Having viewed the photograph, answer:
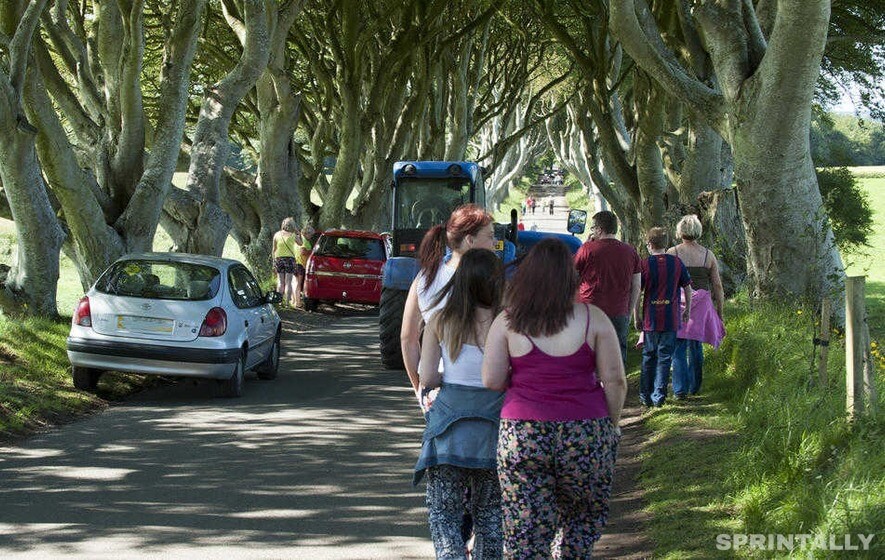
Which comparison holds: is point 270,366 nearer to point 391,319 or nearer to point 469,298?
point 391,319

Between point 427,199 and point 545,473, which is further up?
point 427,199

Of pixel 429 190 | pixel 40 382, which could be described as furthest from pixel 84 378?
pixel 429 190

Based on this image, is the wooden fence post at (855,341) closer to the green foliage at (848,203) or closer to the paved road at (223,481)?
the paved road at (223,481)

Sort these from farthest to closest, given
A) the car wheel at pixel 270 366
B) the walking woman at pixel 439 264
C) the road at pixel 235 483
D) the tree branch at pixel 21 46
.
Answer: the car wheel at pixel 270 366
the tree branch at pixel 21 46
the road at pixel 235 483
the walking woman at pixel 439 264

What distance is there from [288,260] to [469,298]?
18.4m

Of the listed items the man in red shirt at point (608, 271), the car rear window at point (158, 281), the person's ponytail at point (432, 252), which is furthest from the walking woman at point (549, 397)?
the car rear window at point (158, 281)

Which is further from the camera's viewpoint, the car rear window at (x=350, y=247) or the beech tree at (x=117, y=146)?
the car rear window at (x=350, y=247)

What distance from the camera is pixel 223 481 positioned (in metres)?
8.66

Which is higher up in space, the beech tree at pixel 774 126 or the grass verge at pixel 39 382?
the beech tree at pixel 774 126

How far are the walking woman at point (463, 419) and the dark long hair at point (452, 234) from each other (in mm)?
835

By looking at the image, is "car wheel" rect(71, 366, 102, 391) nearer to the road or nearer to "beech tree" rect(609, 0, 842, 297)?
the road

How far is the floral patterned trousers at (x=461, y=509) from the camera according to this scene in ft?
18.5

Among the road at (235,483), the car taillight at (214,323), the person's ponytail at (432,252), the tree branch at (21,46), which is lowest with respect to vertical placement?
the road at (235,483)

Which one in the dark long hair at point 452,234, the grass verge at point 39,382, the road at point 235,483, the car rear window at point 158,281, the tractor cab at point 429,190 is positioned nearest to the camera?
the dark long hair at point 452,234
